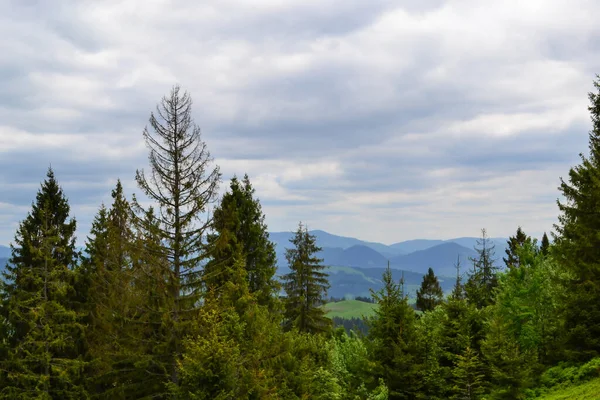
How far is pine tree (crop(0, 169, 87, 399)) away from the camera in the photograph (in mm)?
26672

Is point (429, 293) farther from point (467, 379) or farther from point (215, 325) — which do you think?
point (215, 325)

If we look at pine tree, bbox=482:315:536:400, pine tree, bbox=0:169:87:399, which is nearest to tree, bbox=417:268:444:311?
pine tree, bbox=482:315:536:400

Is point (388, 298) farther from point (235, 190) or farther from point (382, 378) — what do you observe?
point (235, 190)

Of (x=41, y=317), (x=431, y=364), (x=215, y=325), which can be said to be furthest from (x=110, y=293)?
(x=431, y=364)

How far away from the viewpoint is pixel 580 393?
62.4 ft

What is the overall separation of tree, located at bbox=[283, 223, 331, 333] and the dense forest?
44.1 ft

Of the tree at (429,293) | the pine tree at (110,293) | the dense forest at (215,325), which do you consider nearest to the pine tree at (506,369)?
the dense forest at (215,325)

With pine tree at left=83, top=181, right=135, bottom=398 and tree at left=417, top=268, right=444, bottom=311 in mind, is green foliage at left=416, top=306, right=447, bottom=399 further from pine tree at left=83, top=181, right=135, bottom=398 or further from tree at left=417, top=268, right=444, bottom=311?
tree at left=417, top=268, right=444, bottom=311

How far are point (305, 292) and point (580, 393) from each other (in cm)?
2813

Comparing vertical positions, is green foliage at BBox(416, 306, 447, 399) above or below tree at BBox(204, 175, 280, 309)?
below

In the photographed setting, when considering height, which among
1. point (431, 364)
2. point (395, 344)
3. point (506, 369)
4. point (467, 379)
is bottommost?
point (467, 379)

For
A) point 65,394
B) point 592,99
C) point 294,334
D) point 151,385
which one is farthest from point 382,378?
point 592,99

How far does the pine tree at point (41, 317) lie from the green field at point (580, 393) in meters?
24.4

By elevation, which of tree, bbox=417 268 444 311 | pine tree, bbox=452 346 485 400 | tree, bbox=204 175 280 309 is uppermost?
tree, bbox=204 175 280 309
